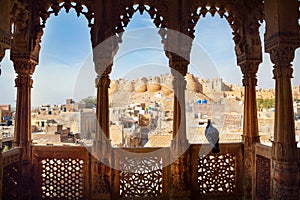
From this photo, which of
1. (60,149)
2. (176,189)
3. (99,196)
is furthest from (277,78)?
(60,149)

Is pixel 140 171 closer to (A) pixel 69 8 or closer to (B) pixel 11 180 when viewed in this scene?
(B) pixel 11 180

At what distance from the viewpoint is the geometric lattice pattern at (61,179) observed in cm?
549

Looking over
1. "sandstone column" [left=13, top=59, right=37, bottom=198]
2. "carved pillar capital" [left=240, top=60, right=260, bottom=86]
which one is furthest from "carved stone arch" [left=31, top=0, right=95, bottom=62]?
"carved pillar capital" [left=240, top=60, right=260, bottom=86]

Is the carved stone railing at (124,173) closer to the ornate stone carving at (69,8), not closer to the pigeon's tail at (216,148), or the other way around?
the pigeon's tail at (216,148)

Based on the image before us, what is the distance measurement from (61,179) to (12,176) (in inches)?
36.7

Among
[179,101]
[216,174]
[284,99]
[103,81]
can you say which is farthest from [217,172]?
[103,81]

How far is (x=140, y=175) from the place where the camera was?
5426mm

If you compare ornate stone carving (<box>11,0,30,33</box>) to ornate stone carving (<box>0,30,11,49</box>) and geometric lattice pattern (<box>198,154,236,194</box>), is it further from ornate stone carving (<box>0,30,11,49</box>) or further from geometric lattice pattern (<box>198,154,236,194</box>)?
geometric lattice pattern (<box>198,154,236,194</box>)

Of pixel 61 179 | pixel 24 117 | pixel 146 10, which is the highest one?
pixel 146 10

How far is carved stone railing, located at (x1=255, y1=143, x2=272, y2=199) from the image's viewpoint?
5.02m

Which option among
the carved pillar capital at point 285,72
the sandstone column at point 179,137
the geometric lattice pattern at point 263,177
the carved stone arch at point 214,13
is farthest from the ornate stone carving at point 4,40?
the geometric lattice pattern at point 263,177

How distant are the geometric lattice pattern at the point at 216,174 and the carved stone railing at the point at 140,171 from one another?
79 cm

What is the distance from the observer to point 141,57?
8.32 meters

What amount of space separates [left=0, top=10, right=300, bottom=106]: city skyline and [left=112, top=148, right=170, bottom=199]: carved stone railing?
1837 millimetres
